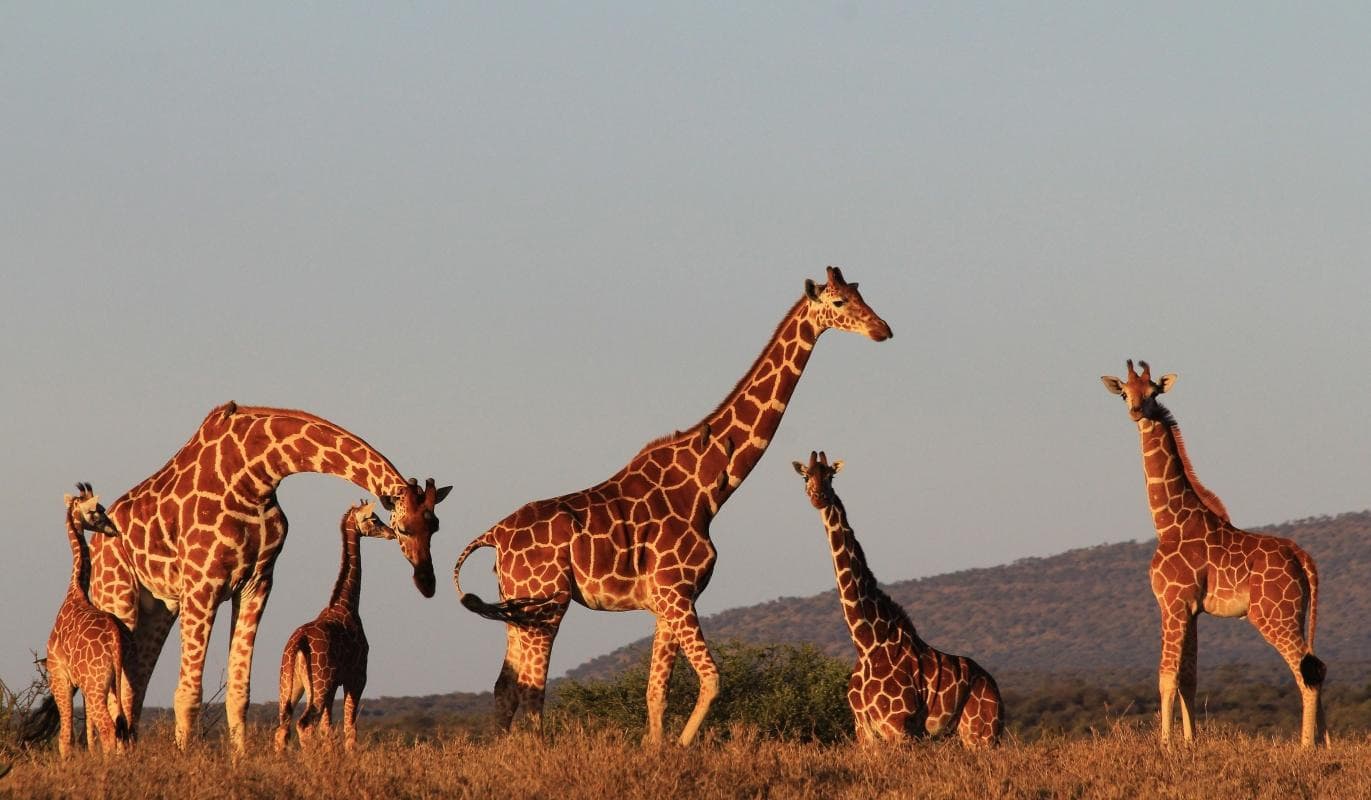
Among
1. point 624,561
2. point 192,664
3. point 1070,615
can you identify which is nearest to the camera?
point 192,664

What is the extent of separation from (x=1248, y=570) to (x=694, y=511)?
5688 mm

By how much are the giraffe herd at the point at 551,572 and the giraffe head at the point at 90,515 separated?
0.02m

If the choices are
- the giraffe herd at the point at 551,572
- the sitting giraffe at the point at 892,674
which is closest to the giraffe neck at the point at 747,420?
the giraffe herd at the point at 551,572

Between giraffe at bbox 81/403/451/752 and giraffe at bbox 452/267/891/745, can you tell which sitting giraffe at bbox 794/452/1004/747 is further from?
giraffe at bbox 81/403/451/752

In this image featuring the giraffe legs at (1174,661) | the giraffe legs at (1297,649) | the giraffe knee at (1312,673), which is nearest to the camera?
the giraffe knee at (1312,673)

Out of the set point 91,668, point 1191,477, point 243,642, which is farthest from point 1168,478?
point 91,668

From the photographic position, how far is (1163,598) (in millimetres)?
19562

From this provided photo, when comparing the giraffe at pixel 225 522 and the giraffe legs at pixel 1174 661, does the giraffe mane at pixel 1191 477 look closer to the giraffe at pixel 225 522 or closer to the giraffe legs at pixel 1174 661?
the giraffe legs at pixel 1174 661

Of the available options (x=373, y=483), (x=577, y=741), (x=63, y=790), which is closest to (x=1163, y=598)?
(x=577, y=741)

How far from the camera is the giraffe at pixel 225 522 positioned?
16.6m

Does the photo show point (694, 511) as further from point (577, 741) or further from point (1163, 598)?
point (1163, 598)

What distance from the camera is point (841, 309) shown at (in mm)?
18859

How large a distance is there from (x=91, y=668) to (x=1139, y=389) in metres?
10.8

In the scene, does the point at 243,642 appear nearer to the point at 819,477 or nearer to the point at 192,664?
the point at 192,664
